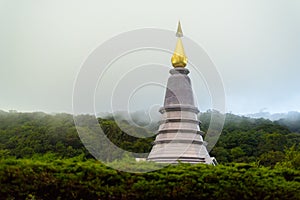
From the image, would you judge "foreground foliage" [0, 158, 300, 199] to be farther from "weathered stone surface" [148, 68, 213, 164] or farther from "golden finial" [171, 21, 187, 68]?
"golden finial" [171, 21, 187, 68]

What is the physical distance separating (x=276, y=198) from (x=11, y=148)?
120ft

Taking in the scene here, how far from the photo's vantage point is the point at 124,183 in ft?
35.5

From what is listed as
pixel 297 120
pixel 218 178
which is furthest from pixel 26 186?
pixel 297 120

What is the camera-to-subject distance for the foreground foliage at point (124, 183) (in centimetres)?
1066

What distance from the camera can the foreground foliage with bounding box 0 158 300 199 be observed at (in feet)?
35.0

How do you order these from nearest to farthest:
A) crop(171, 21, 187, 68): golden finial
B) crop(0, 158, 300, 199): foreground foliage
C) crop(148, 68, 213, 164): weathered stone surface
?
crop(0, 158, 300, 199): foreground foliage < crop(148, 68, 213, 164): weathered stone surface < crop(171, 21, 187, 68): golden finial

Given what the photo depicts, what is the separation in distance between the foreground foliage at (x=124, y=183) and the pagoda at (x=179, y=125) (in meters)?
7.10

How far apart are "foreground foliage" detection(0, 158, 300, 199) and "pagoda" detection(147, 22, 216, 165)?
7.10 m

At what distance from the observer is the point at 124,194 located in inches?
424

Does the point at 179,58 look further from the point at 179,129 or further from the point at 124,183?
the point at 124,183

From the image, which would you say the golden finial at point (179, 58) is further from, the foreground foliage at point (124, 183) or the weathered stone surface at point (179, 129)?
the foreground foliage at point (124, 183)

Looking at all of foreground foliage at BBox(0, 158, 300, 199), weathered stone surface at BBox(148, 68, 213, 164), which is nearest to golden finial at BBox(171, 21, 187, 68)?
weathered stone surface at BBox(148, 68, 213, 164)

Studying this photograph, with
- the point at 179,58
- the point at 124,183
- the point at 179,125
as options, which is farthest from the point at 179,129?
the point at 124,183

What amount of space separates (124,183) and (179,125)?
9.91m
